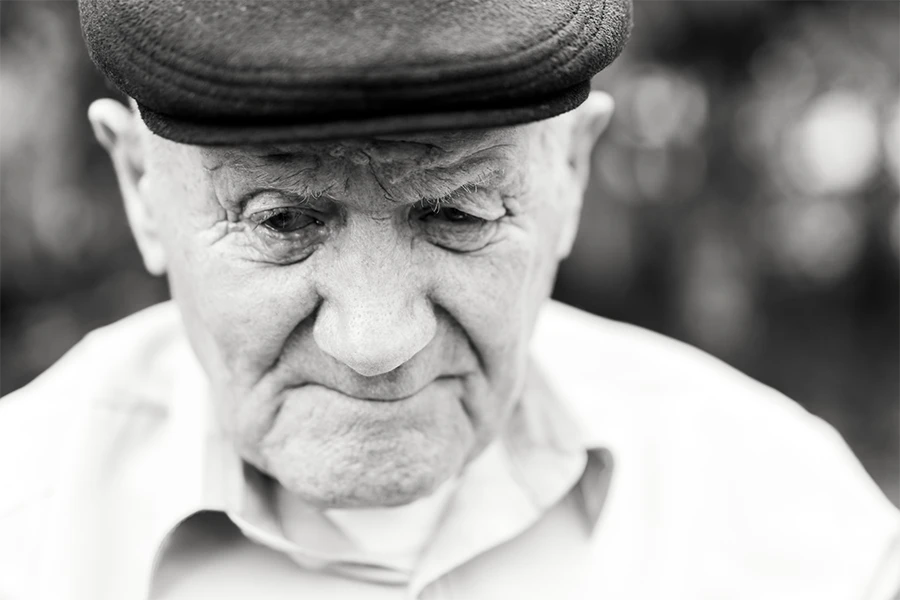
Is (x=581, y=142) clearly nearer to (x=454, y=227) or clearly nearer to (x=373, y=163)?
(x=454, y=227)

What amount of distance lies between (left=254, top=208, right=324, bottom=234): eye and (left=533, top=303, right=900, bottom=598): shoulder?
673mm

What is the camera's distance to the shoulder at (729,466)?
6.08 ft

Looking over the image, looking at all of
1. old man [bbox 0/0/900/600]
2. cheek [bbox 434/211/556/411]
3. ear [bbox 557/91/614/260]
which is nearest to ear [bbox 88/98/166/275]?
old man [bbox 0/0/900/600]

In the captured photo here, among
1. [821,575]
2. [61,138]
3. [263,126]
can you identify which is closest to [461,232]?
[263,126]

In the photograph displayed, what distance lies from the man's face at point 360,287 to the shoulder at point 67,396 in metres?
0.34

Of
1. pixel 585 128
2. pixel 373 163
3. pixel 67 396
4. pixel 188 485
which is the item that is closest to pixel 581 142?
pixel 585 128

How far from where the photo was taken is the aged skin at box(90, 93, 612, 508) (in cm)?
135

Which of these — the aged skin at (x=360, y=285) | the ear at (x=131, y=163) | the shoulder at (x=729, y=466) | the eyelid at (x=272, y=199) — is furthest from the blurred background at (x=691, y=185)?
the eyelid at (x=272, y=199)

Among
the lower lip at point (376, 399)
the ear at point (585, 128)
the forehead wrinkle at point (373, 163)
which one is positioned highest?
the forehead wrinkle at point (373, 163)

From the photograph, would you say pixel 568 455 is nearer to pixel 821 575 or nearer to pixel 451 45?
pixel 821 575

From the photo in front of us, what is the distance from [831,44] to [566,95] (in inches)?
120

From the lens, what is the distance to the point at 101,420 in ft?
5.93

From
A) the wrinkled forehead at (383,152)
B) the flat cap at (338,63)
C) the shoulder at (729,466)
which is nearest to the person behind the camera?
the flat cap at (338,63)

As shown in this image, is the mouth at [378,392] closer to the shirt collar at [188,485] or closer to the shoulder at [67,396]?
the shirt collar at [188,485]
